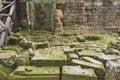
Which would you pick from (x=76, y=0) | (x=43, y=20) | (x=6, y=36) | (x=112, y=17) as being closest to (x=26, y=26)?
(x=43, y=20)

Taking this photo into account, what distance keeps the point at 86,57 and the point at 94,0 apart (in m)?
4.36

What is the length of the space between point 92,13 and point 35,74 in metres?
5.24

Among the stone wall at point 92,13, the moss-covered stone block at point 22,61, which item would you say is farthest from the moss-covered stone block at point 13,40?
the moss-covered stone block at point 22,61

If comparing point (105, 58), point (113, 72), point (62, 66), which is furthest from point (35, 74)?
point (105, 58)

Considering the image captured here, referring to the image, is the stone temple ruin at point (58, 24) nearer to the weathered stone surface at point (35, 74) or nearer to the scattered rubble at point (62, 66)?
the scattered rubble at point (62, 66)

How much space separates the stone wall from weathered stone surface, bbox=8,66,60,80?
15.2 feet

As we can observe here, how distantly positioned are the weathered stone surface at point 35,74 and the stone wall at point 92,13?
4.64 meters

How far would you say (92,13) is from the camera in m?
8.45

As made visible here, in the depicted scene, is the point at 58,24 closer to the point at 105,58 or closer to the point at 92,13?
the point at 92,13

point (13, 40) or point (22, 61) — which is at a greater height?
point (22, 61)

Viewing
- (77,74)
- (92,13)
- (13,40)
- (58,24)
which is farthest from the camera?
(92,13)

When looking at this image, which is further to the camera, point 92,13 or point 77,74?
point 92,13

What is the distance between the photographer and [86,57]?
4512mm

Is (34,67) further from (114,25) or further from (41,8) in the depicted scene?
(114,25)
